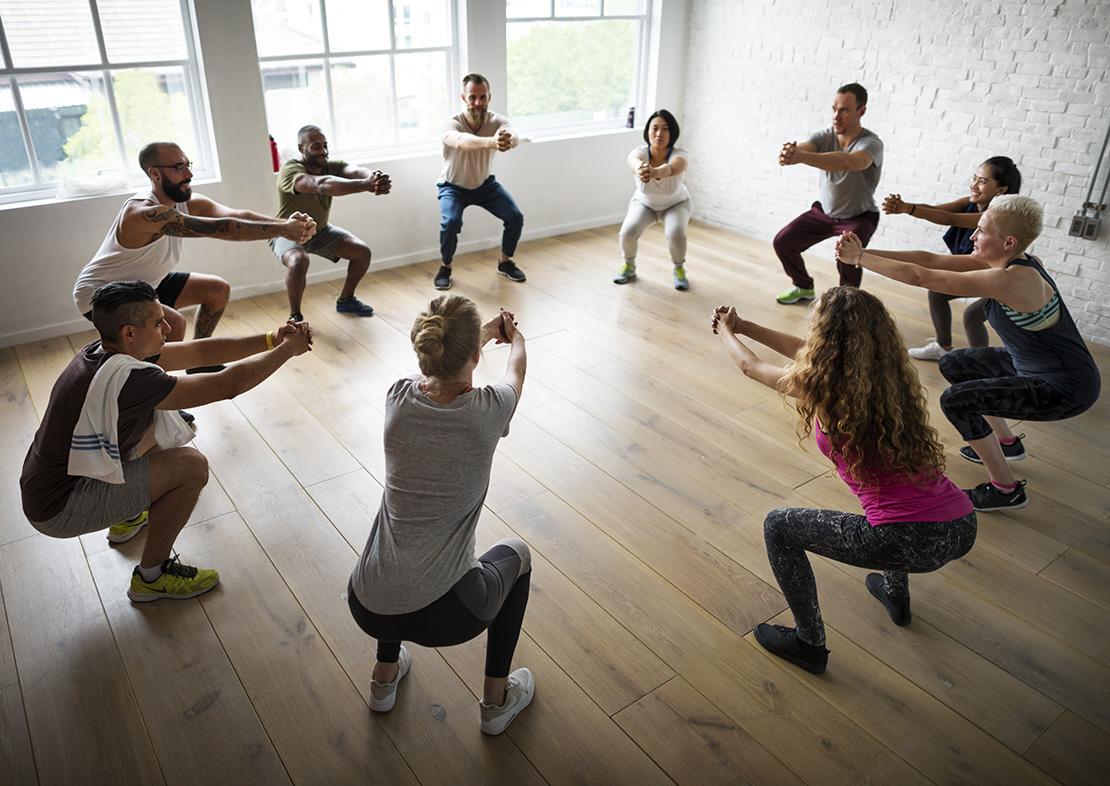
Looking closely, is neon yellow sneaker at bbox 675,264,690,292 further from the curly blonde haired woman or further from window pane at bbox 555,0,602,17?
the curly blonde haired woman

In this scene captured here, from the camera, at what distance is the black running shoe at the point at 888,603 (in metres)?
2.65

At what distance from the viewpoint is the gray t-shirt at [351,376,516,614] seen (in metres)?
1.90

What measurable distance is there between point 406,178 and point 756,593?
13.3ft

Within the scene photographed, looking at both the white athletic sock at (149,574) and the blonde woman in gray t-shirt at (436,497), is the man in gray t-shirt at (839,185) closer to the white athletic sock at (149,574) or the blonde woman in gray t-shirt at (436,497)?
the blonde woman in gray t-shirt at (436,497)

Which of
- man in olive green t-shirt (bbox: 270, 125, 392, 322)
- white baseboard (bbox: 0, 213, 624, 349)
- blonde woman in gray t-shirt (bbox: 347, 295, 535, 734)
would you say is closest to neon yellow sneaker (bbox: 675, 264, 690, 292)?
white baseboard (bbox: 0, 213, 624, 349)

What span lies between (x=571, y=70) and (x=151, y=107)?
309cm

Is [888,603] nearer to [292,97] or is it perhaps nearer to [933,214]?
[933,214]

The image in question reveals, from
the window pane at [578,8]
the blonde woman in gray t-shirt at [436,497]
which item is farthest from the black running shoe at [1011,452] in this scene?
the window pane at [578,8]

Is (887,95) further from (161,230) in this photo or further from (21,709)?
(21,709)

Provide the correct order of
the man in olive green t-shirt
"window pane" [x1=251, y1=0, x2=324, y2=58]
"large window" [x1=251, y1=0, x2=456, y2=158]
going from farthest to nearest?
"large window" [x1=251, y1=0, x2=456, y2=158], "window pane" [x1=251, y1=0, x2=324, y2=58], the man in olive green t-shirt

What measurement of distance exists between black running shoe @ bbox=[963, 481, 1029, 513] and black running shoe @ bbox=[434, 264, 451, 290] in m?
3.47

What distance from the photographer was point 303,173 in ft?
15.6

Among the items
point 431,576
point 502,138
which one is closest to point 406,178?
point 502,138

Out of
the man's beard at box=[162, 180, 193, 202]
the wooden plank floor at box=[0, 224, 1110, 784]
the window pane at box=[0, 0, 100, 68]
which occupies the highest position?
the window pane at box=[0, 0, 100, 68]
